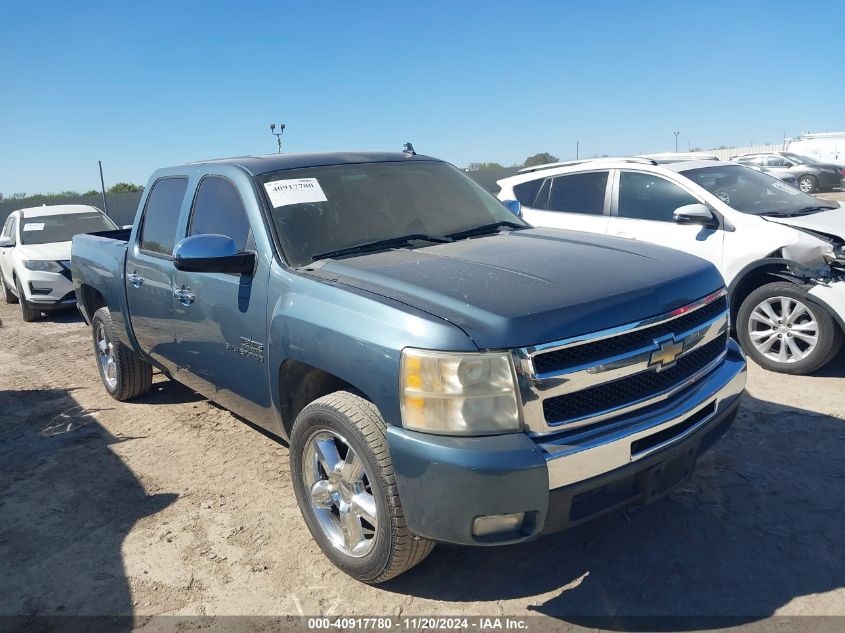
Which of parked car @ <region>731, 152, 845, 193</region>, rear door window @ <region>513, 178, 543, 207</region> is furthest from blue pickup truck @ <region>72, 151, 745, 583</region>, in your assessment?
parked car @ <region>731, 152, 845, 193</region>

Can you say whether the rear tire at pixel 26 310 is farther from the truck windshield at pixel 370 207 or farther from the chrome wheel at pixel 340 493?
the chrome wheel at pixel 340 493

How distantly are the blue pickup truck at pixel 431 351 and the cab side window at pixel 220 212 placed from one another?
0.5 inches

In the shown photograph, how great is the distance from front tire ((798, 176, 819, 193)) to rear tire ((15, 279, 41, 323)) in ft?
80.3

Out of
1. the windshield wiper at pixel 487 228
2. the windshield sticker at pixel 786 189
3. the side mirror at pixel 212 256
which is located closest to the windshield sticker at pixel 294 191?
the side mirror at pixel 212 256

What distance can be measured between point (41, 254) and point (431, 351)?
9241mm

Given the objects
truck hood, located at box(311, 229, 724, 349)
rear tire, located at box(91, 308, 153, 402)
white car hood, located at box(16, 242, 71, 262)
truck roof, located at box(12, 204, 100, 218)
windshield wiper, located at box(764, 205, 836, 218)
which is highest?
truck hood, located at box(311, 229, 724, 349)

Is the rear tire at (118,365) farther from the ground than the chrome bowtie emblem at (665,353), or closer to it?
closer to it

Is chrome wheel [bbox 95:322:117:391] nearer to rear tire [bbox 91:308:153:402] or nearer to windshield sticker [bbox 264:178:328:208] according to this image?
rear tire [bbox 91:308:153:402]

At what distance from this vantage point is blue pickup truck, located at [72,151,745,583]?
2.41 metres

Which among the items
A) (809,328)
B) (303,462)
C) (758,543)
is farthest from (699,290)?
(809,328)

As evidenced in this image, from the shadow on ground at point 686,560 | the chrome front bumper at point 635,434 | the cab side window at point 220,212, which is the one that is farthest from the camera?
the cab side window at point 220,212

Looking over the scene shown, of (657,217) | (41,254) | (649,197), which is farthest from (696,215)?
(41,254)

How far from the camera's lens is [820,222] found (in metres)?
5.55

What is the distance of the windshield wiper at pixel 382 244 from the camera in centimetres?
340
